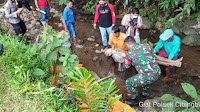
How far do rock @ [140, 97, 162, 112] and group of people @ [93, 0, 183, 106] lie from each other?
151 millimetres

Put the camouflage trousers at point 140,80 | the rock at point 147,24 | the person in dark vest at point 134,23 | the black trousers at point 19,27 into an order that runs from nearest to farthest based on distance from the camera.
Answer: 1. the camouflage trousers at point 140,80
2. the person in dark vest at point 134,23
3. the black trousers at point 19,27
4. the rock at point 147,24

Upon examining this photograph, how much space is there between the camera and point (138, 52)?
3.23 meters

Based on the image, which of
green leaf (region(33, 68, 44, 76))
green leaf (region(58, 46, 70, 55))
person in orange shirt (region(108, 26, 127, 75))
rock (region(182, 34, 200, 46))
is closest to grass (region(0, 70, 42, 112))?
green leaf (region(33, 68, 44, 76))

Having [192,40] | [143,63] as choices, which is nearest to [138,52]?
[143,63]

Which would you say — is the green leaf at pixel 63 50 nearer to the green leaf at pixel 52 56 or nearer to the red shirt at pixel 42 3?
Answer: the green leaf at pixel 52 56

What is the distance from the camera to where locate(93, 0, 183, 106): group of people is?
129 inches

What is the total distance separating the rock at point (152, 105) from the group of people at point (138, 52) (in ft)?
0.50

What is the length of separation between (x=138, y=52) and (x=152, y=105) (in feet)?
4.27

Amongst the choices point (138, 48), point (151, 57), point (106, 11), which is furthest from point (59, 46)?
point (106, 11)

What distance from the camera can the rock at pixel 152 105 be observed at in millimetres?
3647

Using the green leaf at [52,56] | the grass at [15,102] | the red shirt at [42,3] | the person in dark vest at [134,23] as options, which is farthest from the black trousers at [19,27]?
the person in dark vest at [134,23]

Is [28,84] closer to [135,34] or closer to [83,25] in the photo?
[135,34]

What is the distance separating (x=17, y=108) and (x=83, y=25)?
490cm

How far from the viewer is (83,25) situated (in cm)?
684
